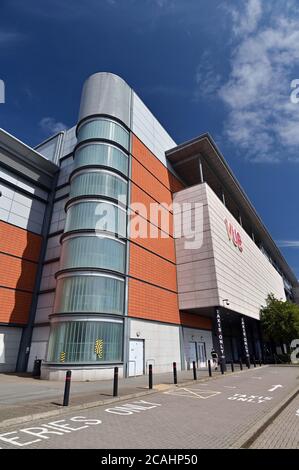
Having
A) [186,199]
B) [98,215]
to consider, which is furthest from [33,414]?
[186,199]

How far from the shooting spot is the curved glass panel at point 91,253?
20.9 m

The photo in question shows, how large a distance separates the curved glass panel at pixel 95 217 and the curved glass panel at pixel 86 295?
421cm

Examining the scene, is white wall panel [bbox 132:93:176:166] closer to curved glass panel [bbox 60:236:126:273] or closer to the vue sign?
the vue sign

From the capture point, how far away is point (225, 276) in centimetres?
3062

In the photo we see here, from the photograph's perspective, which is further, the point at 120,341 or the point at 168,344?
the point at 168,344

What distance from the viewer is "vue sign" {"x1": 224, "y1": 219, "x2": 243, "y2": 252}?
36031 mm

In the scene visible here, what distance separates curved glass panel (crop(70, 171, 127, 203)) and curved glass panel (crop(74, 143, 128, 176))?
117 centimetres

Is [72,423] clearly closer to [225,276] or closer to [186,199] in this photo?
[225,276]

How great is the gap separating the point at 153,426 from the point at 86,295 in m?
13.6

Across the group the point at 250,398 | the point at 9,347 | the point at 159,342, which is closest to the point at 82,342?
the point at 159,342

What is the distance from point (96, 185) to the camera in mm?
23719

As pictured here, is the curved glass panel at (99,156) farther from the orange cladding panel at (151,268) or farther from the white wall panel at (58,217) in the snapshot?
the orange cladding panel at (151,268)
